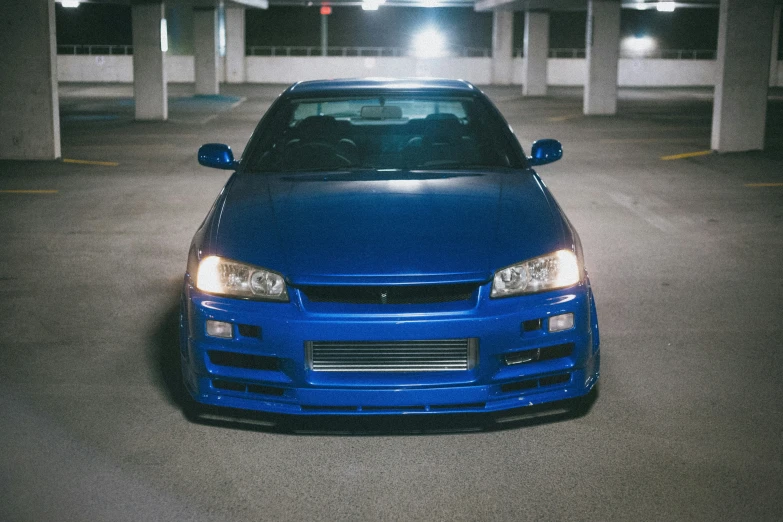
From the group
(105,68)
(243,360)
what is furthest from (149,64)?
(105,68)

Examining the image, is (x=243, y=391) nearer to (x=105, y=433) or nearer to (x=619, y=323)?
(x=105, y=433)

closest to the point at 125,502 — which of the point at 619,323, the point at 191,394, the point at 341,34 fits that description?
the point at 191,394

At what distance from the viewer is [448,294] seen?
3699 mm

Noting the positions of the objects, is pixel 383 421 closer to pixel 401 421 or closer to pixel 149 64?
pixel 401 421

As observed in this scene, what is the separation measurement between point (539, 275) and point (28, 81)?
13358mm

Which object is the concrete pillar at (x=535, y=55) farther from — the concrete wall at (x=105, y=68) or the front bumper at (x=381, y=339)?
the front bumper at (x=381, y=339)

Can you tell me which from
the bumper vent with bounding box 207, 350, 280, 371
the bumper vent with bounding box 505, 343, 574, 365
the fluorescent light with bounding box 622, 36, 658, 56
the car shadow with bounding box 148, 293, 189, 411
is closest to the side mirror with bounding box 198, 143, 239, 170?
the car shadow with bounding box 148, 293, 189, 411

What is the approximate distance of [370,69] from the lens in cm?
5250

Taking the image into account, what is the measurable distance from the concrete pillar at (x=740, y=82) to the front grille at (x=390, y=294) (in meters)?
14.2

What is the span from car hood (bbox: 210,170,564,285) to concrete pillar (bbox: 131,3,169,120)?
21.2 meters

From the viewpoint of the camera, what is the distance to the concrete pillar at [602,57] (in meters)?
28.1

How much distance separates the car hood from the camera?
3.72 m

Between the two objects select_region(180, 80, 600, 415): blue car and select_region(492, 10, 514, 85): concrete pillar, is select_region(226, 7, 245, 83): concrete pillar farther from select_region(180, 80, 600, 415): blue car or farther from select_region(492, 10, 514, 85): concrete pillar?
select_region(180, 80, 600, 415): blue car

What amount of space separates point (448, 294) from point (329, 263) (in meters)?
0.49
